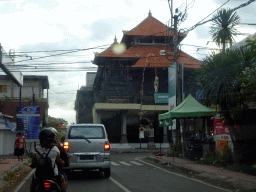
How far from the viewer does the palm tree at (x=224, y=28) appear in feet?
67.1

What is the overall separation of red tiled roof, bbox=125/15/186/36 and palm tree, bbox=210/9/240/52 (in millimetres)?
17437

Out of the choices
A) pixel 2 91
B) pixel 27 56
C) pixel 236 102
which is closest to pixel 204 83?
pixel 236 102

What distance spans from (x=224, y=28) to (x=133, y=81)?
1842cm

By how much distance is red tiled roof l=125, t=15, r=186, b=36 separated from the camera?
1588 inches

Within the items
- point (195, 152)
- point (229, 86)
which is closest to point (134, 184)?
point (229, 86)

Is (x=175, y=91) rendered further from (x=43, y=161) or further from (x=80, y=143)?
(x=43, y=161)

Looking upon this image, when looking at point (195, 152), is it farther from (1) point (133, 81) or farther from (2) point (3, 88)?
(2) point (3, 88)

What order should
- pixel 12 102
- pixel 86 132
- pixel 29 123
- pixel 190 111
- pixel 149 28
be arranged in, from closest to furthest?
pixel 86 132, pixel 190 111, pixel 29 123, pixel 12 102, pixel 149 28

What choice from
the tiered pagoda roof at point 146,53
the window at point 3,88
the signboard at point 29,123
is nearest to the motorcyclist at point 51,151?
the signboard at point 29,123

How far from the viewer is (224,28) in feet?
69.8

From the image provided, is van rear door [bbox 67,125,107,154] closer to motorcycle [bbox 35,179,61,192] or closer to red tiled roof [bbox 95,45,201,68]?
motorcycle [bbox 35,179,61,192]

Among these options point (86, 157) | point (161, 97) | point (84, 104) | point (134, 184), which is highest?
point (84, 104)

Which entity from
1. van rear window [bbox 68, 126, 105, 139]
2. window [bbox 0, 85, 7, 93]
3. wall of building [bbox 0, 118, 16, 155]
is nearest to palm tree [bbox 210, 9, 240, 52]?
van rear window [bbox 68, 126, 105, 139]

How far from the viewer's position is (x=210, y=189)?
10234 mm
